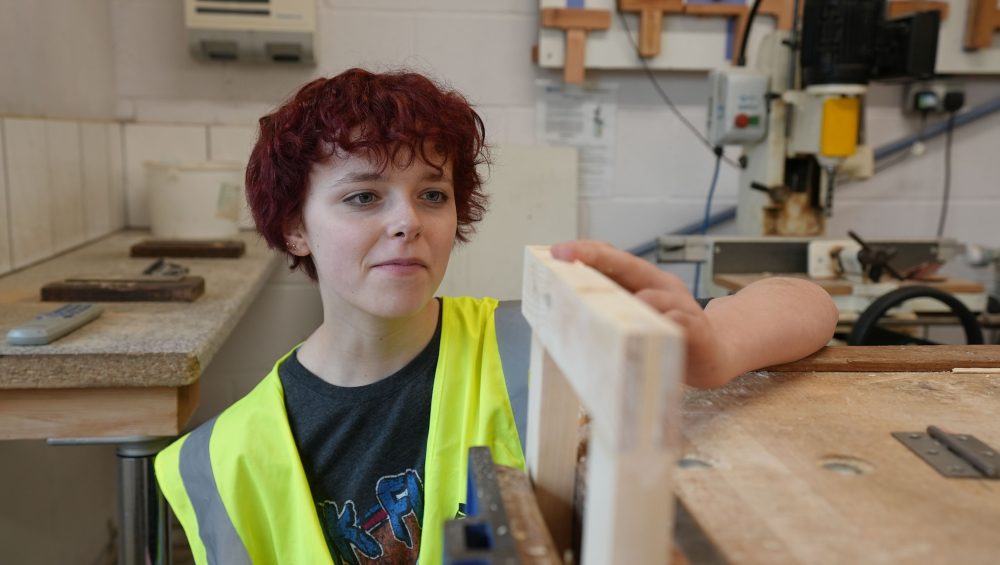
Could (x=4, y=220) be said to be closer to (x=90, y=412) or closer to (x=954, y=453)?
(x=90, y=412)

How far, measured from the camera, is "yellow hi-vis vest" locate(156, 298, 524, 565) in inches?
35.3

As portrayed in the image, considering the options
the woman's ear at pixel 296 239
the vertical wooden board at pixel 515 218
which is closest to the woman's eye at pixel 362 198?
the woman's ear at pixel 296 239

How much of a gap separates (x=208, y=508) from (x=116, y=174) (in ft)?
5.48

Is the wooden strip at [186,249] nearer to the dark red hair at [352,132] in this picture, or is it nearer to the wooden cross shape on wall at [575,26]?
the dark red hair at [352,132]

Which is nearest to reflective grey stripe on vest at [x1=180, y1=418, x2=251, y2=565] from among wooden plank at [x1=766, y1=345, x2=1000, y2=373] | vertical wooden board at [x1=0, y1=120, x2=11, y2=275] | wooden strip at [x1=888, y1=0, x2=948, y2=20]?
wooden plank at [x1=766, y1=345, x2=1000, y2=373]

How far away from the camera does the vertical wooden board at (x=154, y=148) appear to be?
2338 mm

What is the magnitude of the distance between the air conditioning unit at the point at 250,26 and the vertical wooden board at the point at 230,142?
22cm

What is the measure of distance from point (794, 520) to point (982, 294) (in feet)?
5.66

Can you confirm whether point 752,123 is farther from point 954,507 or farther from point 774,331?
point 954,507

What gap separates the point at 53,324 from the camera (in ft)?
3.58

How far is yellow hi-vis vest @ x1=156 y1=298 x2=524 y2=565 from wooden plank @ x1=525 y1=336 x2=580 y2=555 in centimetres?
36

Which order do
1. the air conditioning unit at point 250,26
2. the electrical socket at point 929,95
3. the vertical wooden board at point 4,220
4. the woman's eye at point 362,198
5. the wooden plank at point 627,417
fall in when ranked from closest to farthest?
the wooden plank at point 627,417
the woman's eye at point 362,198
the vertical wooden board at point 4,220
the air conditioning unit at point 250,26
the electrical socket at point 929,95

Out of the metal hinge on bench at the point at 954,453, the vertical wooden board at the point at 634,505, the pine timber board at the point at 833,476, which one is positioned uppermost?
the vertical wooden board at the point at 634,505

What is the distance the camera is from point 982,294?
188 cm
